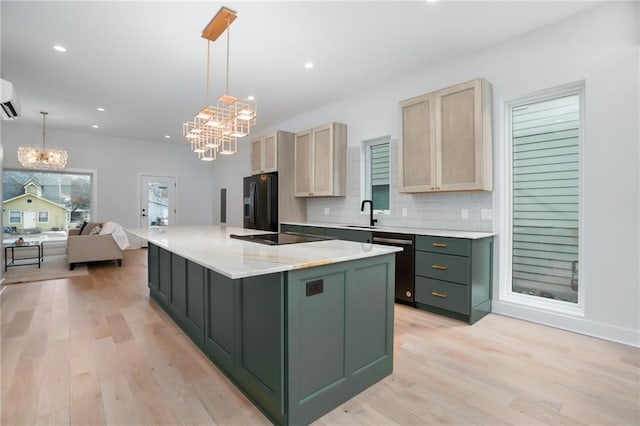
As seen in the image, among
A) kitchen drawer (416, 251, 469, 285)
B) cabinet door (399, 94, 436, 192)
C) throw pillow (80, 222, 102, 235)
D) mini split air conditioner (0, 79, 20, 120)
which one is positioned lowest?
kitchen drawer (416, 251, 469, 285)

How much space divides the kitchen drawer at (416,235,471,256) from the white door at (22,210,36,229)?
27.1 feet

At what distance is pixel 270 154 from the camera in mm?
5398

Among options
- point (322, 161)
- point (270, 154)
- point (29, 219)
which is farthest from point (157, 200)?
point (322, 161)

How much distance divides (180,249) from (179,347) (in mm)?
996

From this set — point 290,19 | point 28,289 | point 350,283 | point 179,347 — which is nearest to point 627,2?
point 290,19

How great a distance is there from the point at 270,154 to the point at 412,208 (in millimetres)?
2655

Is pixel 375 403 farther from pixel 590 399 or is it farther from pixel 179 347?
pixel 179 347

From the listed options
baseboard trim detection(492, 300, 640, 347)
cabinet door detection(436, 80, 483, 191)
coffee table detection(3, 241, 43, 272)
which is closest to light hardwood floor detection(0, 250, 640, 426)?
baseboard trim detection(492, 300, 640, 347)

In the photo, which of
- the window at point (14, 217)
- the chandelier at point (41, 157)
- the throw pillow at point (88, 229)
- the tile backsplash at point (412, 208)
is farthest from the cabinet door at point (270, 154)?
the window at point (14, 217)

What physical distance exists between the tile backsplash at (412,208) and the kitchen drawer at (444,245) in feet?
1.91

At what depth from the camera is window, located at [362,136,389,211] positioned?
4414mm

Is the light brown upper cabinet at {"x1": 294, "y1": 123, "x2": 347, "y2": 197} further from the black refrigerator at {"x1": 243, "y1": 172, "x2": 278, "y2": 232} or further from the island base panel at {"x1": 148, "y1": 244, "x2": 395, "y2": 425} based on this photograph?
the island base panel at {"x1": 148, "y1": 244, "x2": 395, "y2": 425}

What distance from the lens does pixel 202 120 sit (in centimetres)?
300

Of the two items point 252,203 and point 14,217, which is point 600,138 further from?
point 14,217
